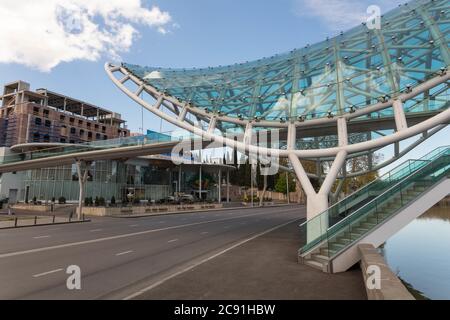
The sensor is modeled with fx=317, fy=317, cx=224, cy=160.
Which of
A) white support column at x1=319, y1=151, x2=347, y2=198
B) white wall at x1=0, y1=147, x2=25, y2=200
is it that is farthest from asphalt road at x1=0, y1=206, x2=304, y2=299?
white wall at x1=0, y1=147, x2=25, y2=200

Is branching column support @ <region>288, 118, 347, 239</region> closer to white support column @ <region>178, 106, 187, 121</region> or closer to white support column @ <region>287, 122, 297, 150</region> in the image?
white support column @ <region>287, 122, 297, 150</region>

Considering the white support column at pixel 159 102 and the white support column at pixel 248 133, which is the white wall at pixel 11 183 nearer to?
the white support column at pixel 159 102

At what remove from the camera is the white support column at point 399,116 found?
14841 mm

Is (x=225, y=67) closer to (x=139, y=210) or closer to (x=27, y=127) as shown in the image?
(x=139, y=210)

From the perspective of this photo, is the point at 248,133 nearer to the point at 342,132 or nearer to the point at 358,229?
the point at 342,132

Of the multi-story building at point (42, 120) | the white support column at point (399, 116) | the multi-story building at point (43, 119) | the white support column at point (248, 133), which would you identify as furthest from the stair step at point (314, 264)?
the multi-story building at point (43, 119)

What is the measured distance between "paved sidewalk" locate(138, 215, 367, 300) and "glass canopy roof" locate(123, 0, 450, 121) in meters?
9.22

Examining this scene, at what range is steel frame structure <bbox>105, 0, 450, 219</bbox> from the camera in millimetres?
15719

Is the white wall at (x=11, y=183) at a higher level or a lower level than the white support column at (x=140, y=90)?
lower

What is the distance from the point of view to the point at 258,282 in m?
10.1

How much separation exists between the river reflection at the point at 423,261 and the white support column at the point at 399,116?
6.87 meters
